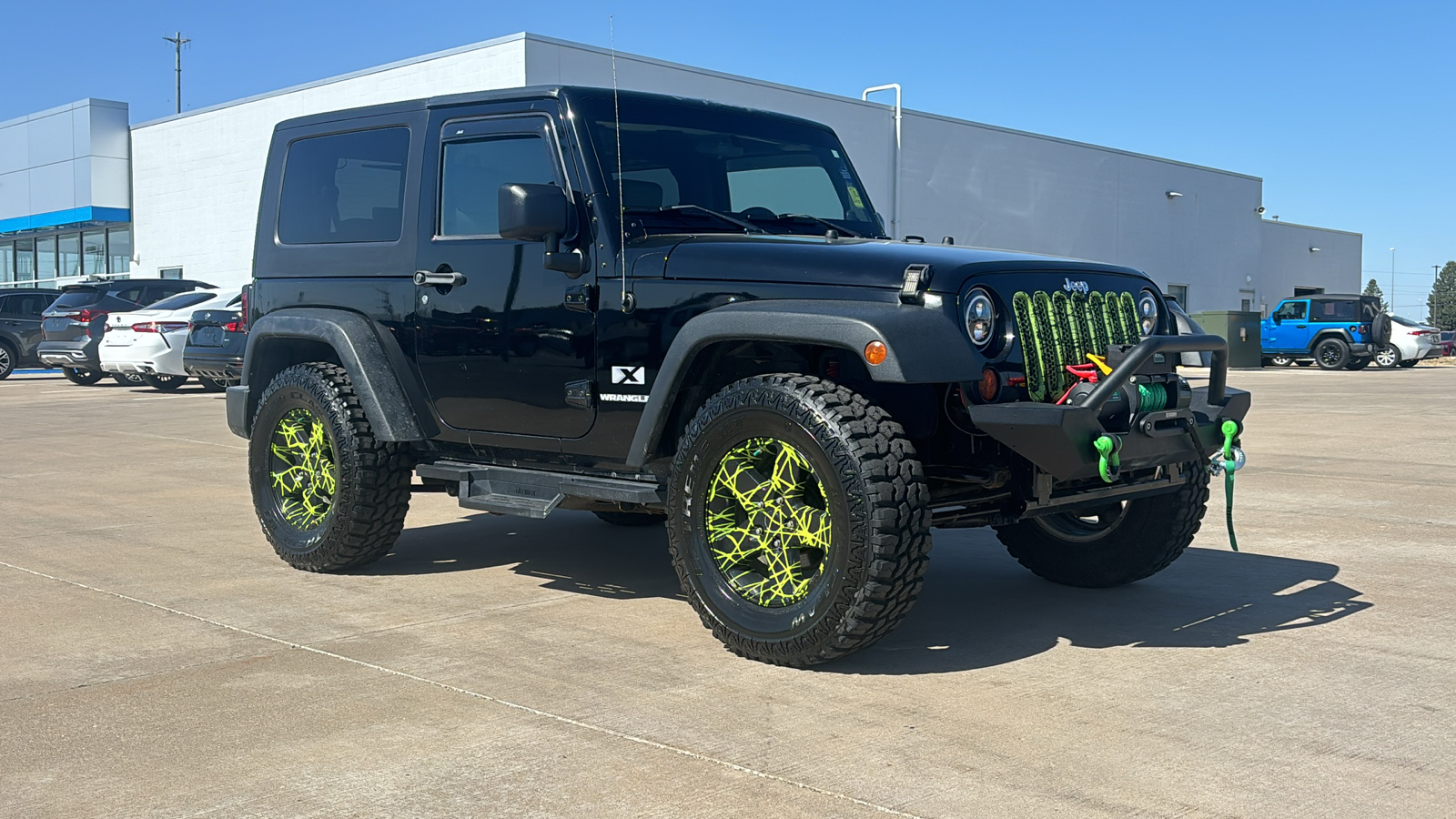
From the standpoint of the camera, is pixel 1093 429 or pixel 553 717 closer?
pixel 553 717

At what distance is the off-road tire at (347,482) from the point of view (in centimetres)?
612

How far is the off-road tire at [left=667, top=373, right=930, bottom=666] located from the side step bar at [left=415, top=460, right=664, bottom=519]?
443mm

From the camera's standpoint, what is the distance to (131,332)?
20.2 m

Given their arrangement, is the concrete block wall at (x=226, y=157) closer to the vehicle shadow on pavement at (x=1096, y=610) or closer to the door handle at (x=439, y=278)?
the door handle at (x=439, y=278)

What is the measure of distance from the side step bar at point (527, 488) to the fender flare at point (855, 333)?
55cm

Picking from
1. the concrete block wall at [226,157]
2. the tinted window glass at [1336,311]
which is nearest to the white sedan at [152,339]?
the concrete block wall at [226,157]

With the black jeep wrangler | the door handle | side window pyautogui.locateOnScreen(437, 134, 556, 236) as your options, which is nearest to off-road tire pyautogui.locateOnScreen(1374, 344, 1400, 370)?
the black jeep wrangler

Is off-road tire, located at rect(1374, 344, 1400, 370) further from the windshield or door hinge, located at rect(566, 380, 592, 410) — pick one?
door hinge, located at rect(566, 380, 592, 410)

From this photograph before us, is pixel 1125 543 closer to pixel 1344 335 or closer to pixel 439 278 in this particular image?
pixel 439 278

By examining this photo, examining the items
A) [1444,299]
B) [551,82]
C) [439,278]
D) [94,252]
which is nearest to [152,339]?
[551,82]

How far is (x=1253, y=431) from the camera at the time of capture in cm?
1406

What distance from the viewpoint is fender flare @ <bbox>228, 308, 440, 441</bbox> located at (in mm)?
6043

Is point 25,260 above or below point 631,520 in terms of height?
above

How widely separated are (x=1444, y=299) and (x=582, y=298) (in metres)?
183
